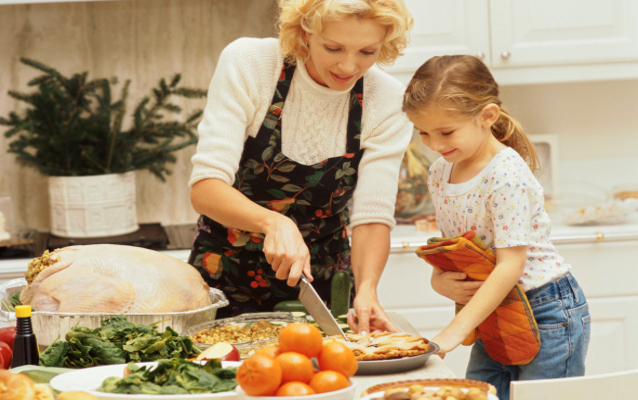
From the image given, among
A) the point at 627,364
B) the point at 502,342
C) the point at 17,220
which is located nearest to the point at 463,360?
the point at 627,364

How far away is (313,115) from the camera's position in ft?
4.73

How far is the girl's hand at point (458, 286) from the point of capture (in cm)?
127

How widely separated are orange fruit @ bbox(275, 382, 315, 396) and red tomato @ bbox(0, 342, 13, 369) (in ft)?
1.64

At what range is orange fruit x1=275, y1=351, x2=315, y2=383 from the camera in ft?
2.24

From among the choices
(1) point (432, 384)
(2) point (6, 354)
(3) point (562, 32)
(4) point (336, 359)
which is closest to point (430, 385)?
(1) point (432, 384)

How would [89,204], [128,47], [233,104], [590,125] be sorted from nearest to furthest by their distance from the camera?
[233,104], [89,204], [128,47], [590,125]

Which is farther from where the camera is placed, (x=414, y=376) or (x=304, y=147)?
(x=304, y=147)

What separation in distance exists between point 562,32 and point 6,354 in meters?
2.04

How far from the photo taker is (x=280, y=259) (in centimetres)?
112

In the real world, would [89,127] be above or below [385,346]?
above

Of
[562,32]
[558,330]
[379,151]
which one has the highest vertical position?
[562,32]

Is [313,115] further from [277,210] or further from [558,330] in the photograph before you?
[558,330]

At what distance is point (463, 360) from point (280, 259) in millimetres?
1434

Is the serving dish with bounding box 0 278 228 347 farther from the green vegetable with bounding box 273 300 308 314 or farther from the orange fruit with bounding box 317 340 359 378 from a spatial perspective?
the orange fruit with bounding box 317 340 359 378
